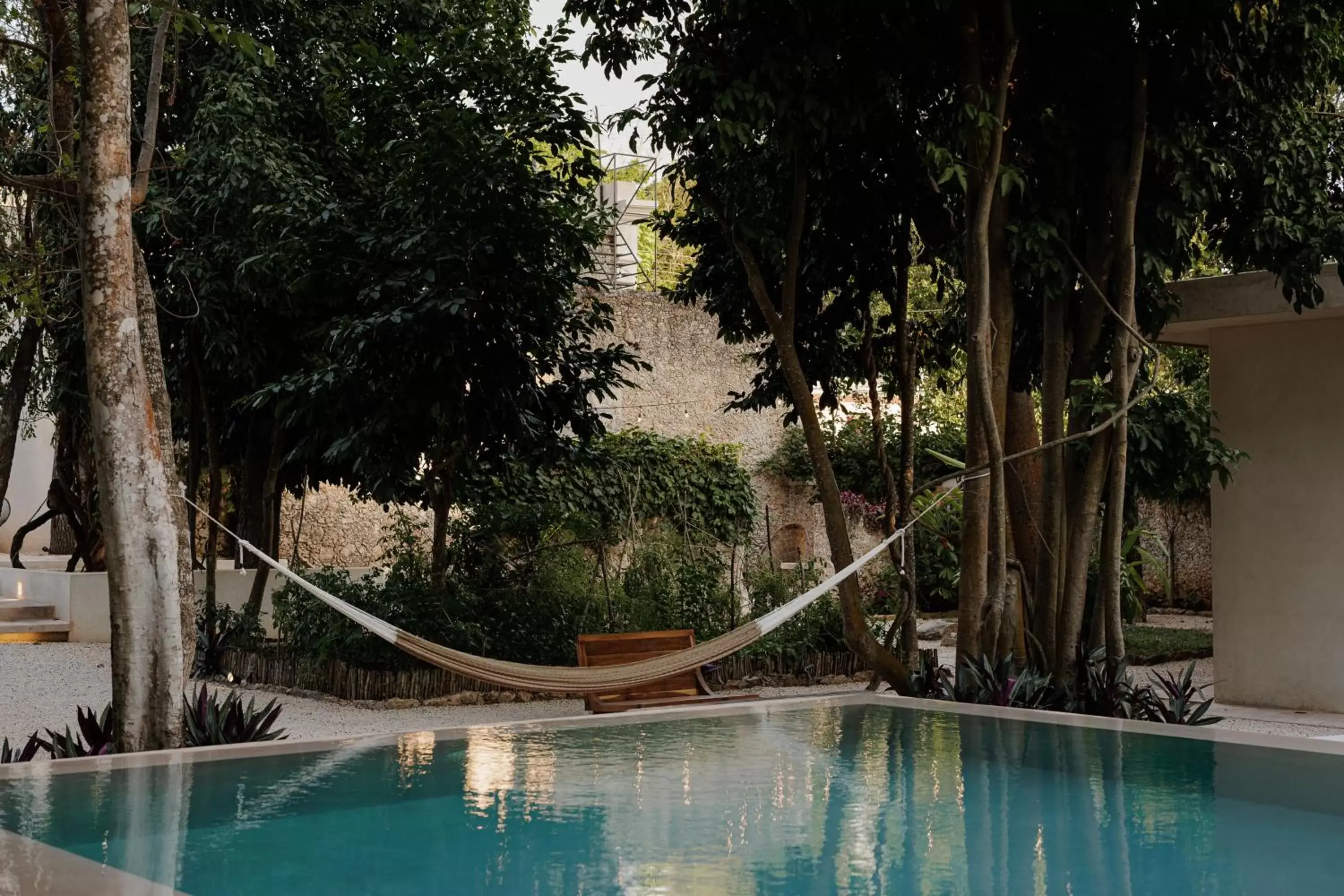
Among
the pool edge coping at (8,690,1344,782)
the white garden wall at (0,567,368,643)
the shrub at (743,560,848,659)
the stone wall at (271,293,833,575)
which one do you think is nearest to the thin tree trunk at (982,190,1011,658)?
the pool edge coping at (8,690,1344,782)

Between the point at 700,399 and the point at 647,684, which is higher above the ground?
the point at 700,399

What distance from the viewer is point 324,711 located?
8.60 m

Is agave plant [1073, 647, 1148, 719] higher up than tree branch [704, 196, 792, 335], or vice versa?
tree branch [704, 196, 792, 335]

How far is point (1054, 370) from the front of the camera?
7.66m

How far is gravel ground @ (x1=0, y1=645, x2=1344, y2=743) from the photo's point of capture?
7.82 metres

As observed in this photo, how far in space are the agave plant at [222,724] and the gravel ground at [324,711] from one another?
73 cm

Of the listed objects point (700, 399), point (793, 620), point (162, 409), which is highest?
point (700, 399)

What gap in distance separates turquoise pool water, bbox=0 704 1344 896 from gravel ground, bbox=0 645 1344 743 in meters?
1.41

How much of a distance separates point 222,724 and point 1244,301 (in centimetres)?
600

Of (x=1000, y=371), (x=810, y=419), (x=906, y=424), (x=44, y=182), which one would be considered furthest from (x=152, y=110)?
(x=906, y=424)

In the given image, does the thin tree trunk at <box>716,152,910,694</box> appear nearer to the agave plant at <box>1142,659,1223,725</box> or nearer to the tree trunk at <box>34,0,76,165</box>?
the agave plant at <box>1142,659,1223,725</box>

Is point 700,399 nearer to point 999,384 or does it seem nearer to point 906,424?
point 906,424

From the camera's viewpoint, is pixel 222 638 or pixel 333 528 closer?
pixel 222 638

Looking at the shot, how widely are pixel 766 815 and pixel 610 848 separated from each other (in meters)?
0.71
